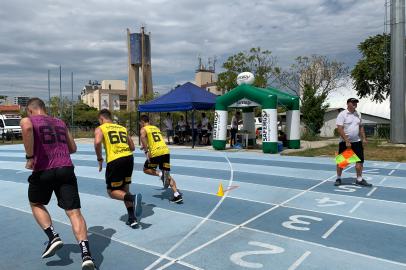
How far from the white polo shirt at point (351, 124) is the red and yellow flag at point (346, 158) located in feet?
0.87

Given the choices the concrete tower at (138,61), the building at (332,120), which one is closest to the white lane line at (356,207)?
the building at (332,120)

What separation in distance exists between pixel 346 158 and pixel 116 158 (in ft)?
16.7

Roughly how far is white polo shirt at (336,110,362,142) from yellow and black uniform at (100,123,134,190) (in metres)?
4.81

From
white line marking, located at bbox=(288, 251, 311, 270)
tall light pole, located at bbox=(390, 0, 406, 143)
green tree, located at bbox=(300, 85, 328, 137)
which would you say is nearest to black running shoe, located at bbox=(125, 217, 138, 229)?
white line marking, located at bbox=(288, 251, 311, 270)

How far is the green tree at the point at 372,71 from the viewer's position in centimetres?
2981

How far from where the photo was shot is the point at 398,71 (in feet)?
63.1

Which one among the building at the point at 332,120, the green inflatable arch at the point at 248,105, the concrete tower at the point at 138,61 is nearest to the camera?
the green inflatable arch at the point at 248,105

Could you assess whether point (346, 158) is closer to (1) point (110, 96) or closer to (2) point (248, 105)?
(2) point (248, 105)

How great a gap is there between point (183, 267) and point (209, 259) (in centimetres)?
35

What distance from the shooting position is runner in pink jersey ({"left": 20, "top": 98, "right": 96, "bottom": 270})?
401 cm

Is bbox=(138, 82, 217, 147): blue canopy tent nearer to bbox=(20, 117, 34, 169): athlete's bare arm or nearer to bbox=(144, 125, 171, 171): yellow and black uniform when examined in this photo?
bbox=(144, 125, 171, 171): yellow and black uniform

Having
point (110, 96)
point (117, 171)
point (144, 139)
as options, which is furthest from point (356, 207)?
point (110, 96)

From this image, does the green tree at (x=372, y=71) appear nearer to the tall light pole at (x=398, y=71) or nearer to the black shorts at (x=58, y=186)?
the tall light pole at (x=398, y=71)

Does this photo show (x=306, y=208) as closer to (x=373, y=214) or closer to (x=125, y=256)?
(x=373, y=214)
